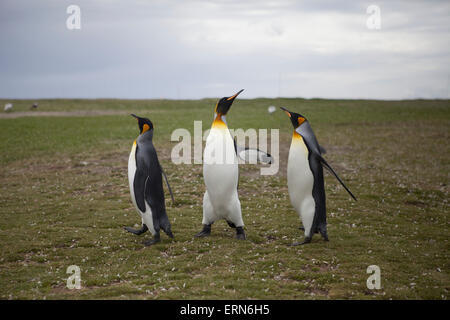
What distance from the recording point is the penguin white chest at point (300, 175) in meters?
7.08

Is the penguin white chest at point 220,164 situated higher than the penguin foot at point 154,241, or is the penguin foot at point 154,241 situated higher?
the penguin white chest at point 220,164

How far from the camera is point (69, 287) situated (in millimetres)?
5746

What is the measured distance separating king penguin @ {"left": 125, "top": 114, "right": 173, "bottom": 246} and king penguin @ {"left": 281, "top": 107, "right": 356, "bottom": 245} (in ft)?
7.56

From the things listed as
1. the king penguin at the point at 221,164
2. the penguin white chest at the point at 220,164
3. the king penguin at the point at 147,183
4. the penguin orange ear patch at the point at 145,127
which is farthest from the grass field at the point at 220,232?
the penguin orange ear patch at the point at 145,127

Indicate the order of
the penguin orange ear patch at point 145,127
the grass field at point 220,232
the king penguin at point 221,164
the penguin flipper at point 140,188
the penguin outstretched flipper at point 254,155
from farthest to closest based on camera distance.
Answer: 1. the penguin outstretched flipper at point 254,155
2. the penguin orange ear patch at point 145,127
3. the king penguin at point 221,164
4. the penguin flipper at point 140,188
5. the grass field at point 220,232

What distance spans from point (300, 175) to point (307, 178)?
0.44 ft

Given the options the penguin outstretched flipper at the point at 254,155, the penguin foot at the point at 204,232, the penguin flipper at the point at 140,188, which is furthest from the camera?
the penguin foot at the point at 204,232

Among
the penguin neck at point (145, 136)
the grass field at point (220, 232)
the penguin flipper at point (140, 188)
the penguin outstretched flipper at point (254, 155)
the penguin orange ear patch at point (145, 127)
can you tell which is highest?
the penguin orange ear patch at point (145, 127)

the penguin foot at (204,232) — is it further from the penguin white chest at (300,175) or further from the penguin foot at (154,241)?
the penguin white chest at (300,175)

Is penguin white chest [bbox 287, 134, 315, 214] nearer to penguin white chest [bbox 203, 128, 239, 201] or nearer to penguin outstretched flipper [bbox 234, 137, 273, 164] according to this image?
penguin outstretched flipper [bbox 234, 137, 273, 164]

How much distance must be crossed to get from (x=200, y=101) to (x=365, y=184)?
101 ft

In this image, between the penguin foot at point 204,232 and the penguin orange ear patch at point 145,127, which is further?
the penguin foot at point 204,232

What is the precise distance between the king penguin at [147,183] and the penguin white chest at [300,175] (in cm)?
227
